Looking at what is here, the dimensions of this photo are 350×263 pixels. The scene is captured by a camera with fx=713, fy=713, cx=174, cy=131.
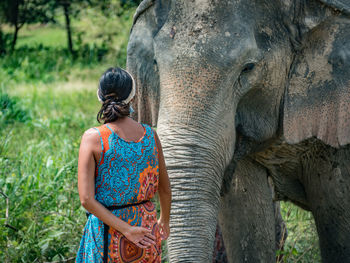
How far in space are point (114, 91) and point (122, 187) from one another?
369mm

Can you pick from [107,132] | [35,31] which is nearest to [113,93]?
[107,132]

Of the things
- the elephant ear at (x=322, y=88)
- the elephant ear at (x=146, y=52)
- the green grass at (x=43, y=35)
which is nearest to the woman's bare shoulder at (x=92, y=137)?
the elephant ear at (x=146, y=52)

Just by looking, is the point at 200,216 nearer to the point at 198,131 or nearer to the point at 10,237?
the point at 198,131

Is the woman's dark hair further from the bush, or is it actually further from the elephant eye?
the bush

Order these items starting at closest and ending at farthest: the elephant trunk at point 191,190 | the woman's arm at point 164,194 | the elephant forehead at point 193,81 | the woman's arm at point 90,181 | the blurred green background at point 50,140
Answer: the woman's arm at point 90,181 → the woman's arm at point 164,194 → the elephant trunk at point 191,190 → the elephant forehead at point 193,81 → the blurred green background at point 50,140

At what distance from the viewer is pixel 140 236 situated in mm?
2736

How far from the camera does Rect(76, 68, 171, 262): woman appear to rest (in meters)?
2.66

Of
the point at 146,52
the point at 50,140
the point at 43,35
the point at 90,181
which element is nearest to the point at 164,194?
the point at 90,181

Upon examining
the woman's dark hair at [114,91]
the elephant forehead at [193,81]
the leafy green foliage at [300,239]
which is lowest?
the leafy green foliage at [300,239]

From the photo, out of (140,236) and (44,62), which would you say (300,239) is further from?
(44,62)

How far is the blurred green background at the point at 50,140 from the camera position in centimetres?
466

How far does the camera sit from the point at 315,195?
12.9 feet

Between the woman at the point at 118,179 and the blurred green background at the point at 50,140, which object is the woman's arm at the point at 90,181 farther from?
the blurred green background at the point at 50,140

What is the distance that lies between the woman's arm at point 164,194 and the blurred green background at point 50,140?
1482mm
